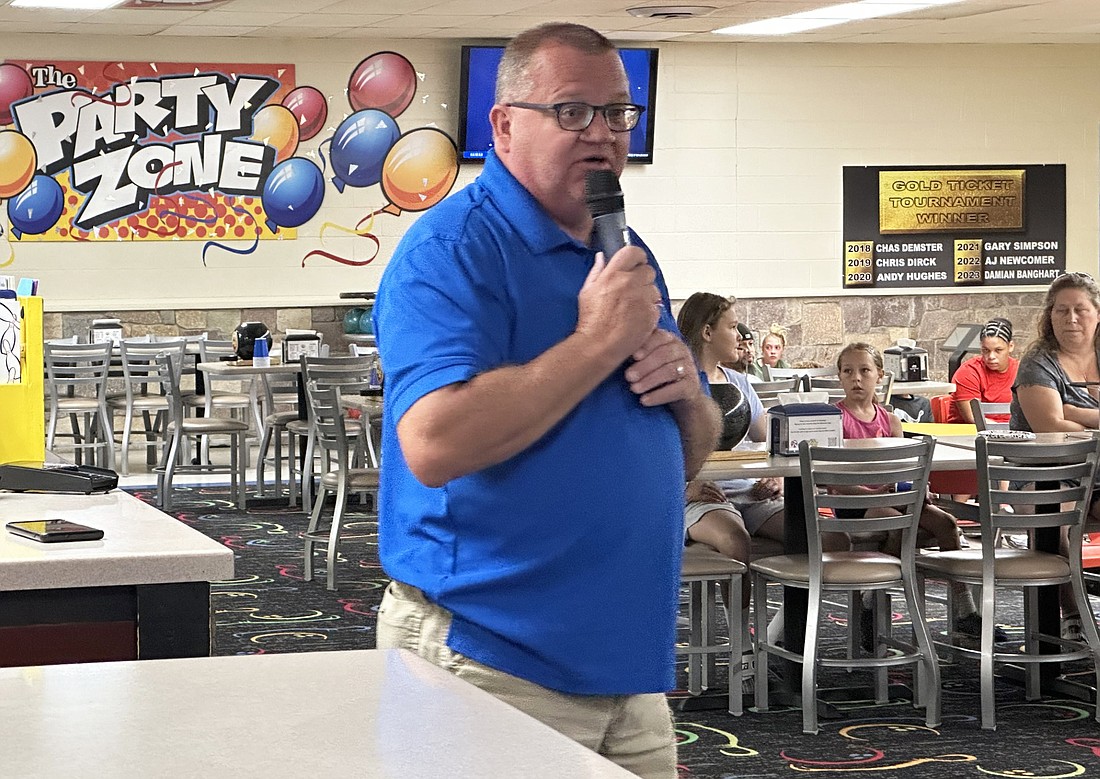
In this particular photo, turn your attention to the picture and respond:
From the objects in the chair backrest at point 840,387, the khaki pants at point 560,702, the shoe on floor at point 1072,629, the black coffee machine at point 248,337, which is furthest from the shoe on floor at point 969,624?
the black coffee machine at point 248,337

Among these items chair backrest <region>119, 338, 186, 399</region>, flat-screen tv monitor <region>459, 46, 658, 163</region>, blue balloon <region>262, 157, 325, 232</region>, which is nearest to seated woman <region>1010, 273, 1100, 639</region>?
chair backrest <region>119, 338, 186, 399</region>

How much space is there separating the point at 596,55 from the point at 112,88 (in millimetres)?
11147

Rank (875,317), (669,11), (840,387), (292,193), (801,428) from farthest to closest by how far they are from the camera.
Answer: (875,317), (292,193), (669,11), (840,387), (801,428)

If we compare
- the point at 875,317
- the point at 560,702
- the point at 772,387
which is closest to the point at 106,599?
the point at 560,702

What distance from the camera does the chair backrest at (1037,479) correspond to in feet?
16.5

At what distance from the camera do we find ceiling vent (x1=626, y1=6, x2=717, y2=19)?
37.2 ft

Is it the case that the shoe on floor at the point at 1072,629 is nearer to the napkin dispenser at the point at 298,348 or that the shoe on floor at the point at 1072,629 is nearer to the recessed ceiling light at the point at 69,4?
the napkin dispenser at the point at 298,348

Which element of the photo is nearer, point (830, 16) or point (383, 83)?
point (830, 16)

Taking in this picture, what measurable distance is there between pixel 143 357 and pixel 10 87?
275cm

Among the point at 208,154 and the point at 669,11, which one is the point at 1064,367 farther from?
the point at 208,154

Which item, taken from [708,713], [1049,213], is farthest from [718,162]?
[708,713]

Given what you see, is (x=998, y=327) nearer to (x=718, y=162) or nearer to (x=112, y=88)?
(x=718, y=162)

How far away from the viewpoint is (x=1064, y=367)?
619 centimetres

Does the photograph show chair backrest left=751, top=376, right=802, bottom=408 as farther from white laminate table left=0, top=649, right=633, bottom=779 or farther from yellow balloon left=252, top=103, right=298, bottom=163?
yellow balloon left=252, top=103, right=298, bottom=163
